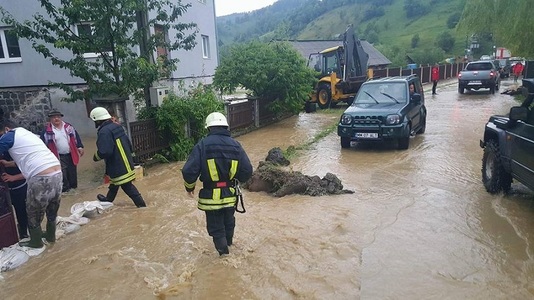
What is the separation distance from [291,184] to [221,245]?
2.53 meters

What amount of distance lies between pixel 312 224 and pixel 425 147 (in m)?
5.73

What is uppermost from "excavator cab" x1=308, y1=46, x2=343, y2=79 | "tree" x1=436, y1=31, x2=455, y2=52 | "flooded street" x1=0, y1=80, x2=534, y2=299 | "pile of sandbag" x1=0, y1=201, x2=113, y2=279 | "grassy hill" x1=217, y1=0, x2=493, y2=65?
"grassy hill" x1=217, y1=0, x2=493, y2=65

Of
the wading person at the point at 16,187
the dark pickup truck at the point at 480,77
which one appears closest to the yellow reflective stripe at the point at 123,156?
the wading person at the point at 16,187

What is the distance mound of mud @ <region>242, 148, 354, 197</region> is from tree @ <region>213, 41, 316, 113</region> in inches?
281

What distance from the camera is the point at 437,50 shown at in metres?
60.4

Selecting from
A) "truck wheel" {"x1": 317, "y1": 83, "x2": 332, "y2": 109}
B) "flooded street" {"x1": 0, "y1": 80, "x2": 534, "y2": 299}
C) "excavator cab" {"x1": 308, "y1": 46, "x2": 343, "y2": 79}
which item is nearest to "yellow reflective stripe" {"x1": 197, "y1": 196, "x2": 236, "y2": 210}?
"flooded street" {"x1": 0, "y1": 80, "x2": 534, "y2": 299}

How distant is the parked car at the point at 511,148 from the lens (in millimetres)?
4969

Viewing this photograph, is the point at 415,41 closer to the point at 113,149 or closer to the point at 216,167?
the point at 113,149

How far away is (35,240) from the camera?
4.64m

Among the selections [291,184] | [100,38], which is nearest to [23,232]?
[291,184]

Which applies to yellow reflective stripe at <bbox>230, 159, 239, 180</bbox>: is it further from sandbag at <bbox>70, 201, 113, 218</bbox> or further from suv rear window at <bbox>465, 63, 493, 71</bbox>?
suv rear window at <bbox>465, 63, 493, 71</bbox>

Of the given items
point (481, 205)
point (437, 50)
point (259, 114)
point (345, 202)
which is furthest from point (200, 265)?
point (437, 50)

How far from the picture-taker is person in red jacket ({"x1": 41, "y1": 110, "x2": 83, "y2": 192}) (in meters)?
6.58

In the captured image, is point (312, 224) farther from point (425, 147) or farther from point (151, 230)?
point (425, 147)
